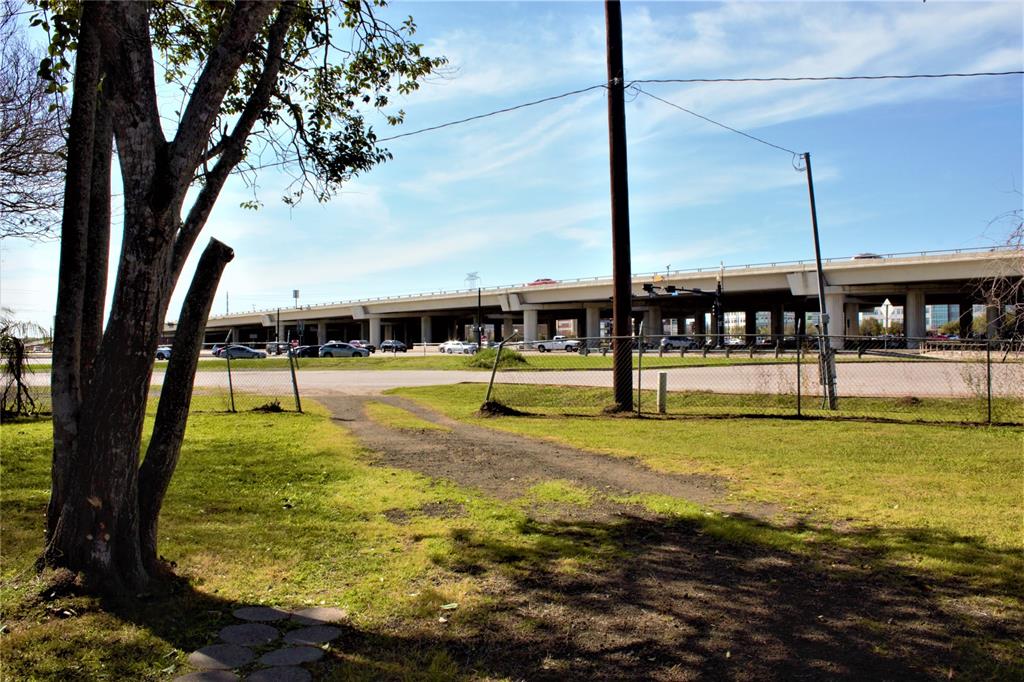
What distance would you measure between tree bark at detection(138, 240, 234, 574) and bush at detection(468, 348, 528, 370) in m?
26.8

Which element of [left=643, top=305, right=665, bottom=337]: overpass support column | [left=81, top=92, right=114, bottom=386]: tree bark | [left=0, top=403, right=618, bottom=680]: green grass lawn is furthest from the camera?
[left=643, top=305, right=665, bottom=337]: overpass support column

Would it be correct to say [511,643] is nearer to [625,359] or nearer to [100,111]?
[100,111]

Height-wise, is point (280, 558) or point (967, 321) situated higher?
point (967, 321)

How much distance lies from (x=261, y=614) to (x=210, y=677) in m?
0.82

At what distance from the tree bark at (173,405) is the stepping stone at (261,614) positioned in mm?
734

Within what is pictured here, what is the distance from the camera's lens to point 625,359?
14.8 meters

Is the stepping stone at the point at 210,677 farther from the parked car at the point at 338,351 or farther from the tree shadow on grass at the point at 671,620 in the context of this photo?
the parked car at the point at 338,351

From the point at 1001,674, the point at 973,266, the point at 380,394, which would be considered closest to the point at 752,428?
the point at 1001,674

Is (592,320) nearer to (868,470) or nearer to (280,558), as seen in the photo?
(868,470)

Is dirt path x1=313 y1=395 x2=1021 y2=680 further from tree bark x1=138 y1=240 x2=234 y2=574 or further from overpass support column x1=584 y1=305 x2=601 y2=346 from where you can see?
overpass support column x1=584 y1=305 x2=601 y2=346

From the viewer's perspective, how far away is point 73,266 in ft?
13.8

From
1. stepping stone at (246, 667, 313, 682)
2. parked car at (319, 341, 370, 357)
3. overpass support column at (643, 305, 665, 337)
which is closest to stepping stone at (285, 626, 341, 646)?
stepping stone at (246, 667, 313, 682)

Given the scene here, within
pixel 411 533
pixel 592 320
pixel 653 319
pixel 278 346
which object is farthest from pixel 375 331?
pixel 411 533

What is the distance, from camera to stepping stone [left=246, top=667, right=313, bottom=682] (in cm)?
329
